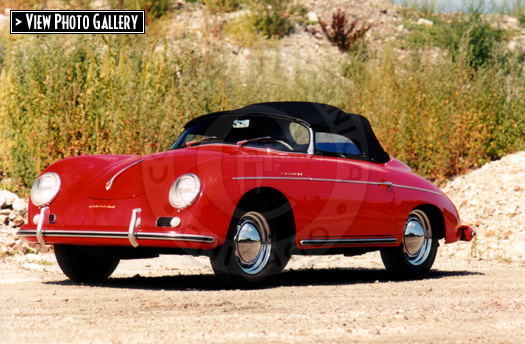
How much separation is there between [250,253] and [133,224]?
3.20ft

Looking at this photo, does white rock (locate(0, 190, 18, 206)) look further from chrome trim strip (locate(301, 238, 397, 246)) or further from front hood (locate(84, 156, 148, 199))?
chrome trim strip (locate(301, 238, 397, 246))

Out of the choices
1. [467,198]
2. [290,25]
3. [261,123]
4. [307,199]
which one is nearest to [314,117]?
[261,123]

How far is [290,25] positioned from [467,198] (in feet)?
58.2

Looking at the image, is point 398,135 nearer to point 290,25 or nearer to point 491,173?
point 491,173

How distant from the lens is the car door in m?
5.63

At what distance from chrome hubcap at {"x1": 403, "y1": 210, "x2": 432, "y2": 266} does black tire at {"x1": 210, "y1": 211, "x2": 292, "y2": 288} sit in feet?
5.88

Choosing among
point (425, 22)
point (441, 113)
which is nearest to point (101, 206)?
point (441, 113)

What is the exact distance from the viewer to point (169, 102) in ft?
34.3

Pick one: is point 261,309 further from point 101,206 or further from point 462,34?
point 462,34

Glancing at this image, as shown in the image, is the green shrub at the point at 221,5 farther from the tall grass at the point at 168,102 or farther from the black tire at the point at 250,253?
the black tire at the point at 250,253

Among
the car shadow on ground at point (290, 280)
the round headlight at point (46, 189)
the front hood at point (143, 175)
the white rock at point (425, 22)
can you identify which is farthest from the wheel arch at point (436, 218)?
the white rock at point (425, 22)

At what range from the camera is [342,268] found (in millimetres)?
7910

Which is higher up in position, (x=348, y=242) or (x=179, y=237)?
(x=179, y=237)

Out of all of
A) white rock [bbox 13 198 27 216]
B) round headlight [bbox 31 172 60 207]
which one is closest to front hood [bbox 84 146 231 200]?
round headlight [bbox 31 172 60 207]
